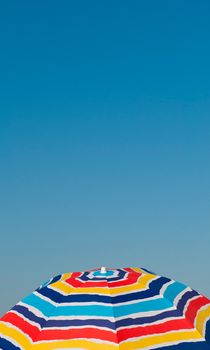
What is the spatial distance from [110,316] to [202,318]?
52.5 inches

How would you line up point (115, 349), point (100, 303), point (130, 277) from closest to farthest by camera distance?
point (115, 349) → point (100, 303) → point (130, 277)

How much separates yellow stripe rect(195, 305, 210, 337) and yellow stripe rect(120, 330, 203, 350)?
0.13m

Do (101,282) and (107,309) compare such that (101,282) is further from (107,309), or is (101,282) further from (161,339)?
(161,339)

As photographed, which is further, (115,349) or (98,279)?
(98,279)

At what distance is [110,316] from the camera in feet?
26.8

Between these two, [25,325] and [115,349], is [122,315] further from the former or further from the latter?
[25,325]

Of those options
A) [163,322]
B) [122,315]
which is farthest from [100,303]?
[163,322]

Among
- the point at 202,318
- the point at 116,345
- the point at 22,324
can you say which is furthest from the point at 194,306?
the point at 22,324

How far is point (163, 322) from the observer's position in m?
8.18

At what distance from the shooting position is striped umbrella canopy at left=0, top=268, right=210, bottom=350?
26.1ft

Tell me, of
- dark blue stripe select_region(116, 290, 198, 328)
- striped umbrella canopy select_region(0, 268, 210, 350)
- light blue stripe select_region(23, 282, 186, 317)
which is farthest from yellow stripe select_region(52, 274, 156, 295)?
dark blue stripe select_region(116, 290, 198, 328)

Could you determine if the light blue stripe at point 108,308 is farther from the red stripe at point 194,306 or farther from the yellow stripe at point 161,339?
the yellow stripe at point 161,339

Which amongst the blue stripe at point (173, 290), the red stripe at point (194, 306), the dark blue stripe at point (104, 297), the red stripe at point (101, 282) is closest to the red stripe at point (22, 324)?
the dark blue stripe at point (104, 297)

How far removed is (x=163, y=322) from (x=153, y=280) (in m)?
0.87
